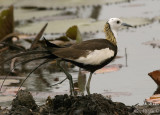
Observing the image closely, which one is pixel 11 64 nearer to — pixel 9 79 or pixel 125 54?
pixel 9 79

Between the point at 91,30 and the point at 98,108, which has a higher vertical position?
the point at 98,108

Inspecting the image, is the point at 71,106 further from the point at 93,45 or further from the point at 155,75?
the point at 155,75

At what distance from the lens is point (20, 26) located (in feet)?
38.6

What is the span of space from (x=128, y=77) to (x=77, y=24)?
11.1ft

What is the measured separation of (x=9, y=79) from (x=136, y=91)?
1836mm

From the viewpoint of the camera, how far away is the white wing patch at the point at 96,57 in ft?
20.5

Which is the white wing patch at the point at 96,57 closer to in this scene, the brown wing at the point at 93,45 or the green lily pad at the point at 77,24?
the brown wing at the point at 93,45

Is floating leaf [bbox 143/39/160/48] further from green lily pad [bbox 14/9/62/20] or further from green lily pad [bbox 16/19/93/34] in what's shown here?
green lily pad [bbox 14/9/62/20]

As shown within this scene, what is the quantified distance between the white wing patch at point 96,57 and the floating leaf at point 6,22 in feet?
12.2

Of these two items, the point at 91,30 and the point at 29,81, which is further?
the point at 91,30

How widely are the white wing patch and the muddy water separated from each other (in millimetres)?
641

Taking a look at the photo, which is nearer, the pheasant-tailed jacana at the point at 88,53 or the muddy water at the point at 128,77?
the pheasant-tailed jacana at the point at 88,53

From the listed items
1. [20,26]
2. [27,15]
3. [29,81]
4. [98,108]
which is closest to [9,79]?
[29,81]

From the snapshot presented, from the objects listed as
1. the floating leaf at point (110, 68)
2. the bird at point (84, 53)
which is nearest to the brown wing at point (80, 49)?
the bird at point (84, 53)
